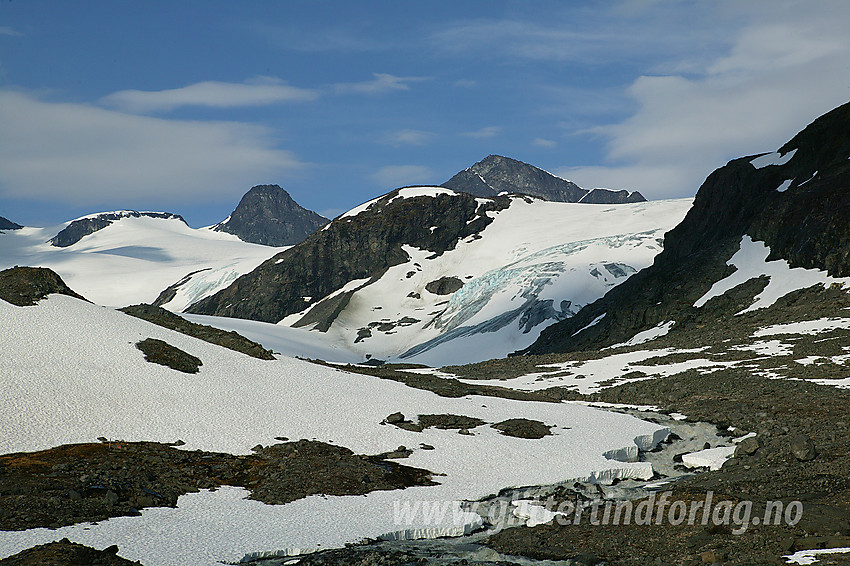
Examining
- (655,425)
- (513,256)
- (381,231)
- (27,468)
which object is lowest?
(655,425)

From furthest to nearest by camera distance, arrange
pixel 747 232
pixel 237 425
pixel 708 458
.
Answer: pixel 747 232
pixel 237 425
pixel 708 458

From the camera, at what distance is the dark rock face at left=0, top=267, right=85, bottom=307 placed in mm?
36622

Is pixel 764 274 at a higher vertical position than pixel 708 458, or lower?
higher

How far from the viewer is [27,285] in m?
37.9

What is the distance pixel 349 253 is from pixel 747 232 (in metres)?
125

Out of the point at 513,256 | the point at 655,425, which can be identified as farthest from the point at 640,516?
the point at 513,256

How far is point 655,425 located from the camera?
38.0 meters

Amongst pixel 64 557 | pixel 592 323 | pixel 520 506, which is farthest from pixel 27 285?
pixel 592 323

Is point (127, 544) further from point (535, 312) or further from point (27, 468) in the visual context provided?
point (535, 312)

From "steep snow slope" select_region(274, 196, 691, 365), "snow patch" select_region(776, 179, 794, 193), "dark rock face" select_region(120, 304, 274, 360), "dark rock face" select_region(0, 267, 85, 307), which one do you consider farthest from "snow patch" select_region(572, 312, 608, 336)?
"dark rock face" select_region(0, 267, 85, 307)

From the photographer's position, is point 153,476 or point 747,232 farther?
point 747,232

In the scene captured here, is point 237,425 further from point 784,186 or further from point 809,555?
point 784,186

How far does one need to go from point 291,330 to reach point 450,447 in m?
110

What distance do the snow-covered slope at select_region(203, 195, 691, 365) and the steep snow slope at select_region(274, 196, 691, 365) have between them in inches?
9.8
